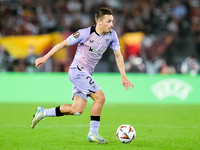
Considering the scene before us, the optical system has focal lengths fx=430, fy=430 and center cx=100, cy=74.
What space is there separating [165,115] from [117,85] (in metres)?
4.32

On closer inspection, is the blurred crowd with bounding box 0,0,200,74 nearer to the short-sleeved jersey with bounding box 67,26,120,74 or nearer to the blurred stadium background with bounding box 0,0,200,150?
the blurred stadium background with bounding box 0,0,200,150

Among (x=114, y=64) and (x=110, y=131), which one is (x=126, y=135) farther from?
(x=114, y=64)

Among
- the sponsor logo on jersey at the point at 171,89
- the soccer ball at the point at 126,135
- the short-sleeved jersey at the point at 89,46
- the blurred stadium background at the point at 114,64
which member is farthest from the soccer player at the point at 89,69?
the sponsor logo on jersey at the point at 171,89

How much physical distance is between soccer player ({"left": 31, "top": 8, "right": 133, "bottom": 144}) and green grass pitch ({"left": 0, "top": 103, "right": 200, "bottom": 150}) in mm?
474

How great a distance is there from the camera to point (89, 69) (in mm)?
7488

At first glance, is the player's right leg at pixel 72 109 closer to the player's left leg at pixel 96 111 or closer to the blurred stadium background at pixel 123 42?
the player's left leg at pixel 96 111

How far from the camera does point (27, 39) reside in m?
18.1

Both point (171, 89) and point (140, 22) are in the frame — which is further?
point (140, 22)

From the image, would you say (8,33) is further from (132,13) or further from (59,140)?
(59,140)

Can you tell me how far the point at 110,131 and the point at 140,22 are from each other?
481 inches

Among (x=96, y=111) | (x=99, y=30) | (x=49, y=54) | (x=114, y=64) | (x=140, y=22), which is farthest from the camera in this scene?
(x=140, y=22)

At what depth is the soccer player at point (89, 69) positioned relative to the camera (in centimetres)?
722

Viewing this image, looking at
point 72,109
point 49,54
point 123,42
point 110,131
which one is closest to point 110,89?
point 123,42

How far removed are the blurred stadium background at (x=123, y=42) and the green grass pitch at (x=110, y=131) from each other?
92.7 inches
